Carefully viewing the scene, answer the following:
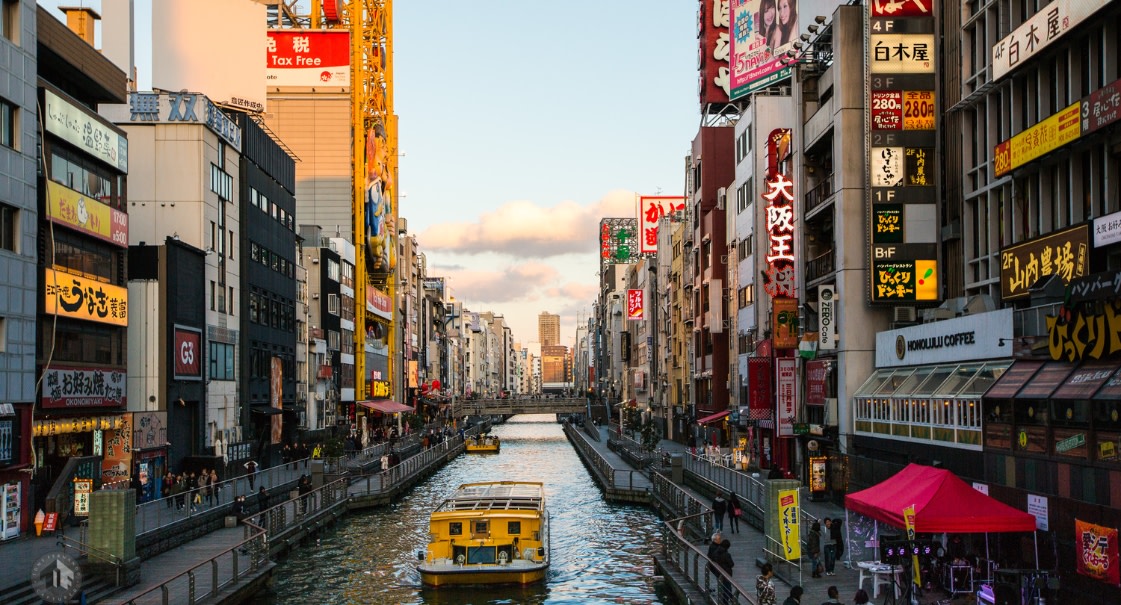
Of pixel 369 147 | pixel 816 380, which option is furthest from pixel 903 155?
pixel 369 147

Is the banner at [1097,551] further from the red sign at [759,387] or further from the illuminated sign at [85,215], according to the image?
the red sign at [759,387]

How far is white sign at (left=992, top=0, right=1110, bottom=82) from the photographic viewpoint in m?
31.2

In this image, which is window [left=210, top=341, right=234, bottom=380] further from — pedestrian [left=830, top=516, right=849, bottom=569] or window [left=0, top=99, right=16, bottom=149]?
pedestrian [left=830, top=516, right=849, bottom=569]

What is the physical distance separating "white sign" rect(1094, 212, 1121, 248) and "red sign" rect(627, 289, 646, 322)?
11908 cm

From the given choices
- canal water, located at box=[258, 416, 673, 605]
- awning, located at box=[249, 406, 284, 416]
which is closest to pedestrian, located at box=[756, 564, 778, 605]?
canal water, located at box=[258, 416, 673, 605]

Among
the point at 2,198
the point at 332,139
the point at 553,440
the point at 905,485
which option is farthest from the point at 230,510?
the point at 553,440

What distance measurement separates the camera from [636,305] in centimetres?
15588

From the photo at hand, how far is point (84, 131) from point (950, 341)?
33.7m

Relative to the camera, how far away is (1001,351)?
33719 millimetres

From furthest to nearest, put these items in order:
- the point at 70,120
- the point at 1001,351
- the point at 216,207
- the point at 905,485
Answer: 1. the point at 216,207
2. the point at 70,120
3. the point at 1001,351
4. the point at 905,485

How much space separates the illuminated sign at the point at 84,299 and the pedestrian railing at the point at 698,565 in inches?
949

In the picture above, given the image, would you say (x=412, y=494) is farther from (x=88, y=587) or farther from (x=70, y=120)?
(x=88, y=587)

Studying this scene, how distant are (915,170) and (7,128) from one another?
33.7 metres

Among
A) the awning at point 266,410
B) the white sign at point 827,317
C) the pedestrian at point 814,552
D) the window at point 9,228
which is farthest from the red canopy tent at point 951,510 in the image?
the awning at point 266,410
